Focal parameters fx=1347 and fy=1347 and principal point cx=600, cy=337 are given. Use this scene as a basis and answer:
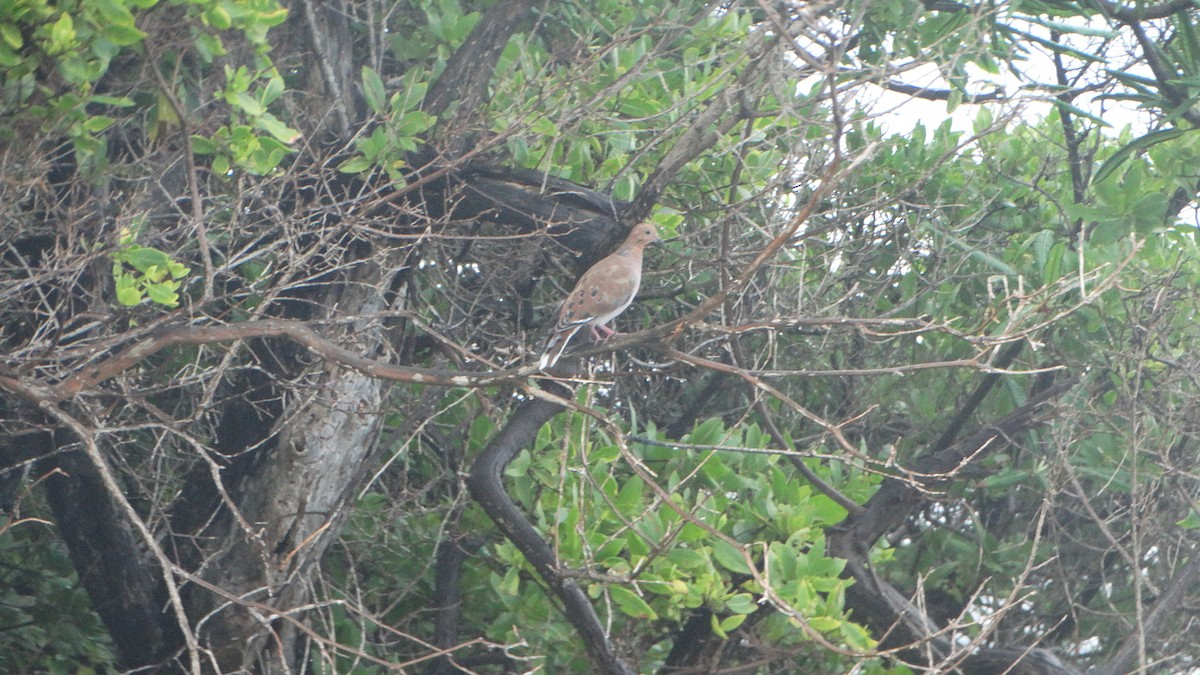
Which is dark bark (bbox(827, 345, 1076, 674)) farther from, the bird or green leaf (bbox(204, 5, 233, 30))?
green leaf (bbox(204, 5, 233, 30))

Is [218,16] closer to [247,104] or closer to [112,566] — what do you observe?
[247,104]

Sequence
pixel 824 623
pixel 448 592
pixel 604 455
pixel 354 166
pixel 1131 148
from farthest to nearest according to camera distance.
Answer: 1. pixel 448 592
2. pixel 1131 148
3. pixel 604 455
4. pixel 354 166
5. pixel 824 623

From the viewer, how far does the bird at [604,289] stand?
16.6 feet

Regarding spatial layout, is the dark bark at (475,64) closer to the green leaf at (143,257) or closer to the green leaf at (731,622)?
the green leaf at (143,257)

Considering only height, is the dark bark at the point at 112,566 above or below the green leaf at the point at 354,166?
below

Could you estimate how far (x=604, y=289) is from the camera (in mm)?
5215

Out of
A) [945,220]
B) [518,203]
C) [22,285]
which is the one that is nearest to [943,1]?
[945,220]

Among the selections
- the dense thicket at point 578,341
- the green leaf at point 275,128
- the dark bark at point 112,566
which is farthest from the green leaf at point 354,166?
the dark bark at point 112,566

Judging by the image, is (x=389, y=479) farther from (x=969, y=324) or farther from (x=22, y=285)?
(x=969, y=324)

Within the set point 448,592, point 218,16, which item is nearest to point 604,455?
point 448,592

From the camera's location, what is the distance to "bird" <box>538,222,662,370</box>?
5074mm

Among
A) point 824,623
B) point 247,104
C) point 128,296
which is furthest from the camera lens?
point 824,623

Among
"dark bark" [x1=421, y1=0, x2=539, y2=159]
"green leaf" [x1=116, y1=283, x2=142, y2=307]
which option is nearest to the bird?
"dark bark" [x1=421, y1=0, x2=539, y2=159]

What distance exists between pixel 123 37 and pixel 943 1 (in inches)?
141
